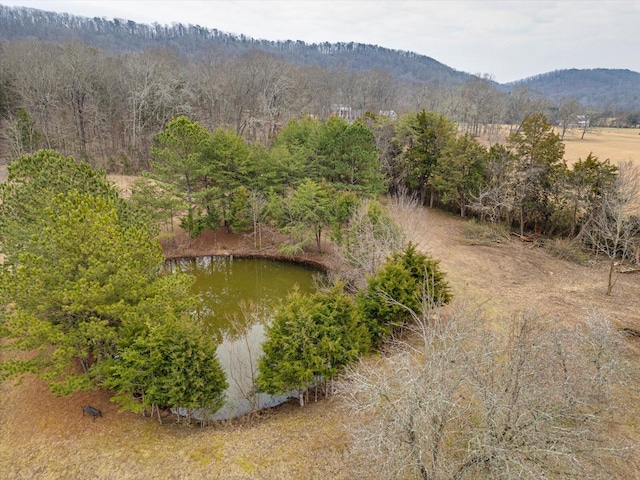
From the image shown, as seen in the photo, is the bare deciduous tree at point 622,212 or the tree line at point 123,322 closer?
the tree line at point 123,322

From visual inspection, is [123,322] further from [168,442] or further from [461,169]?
[461,169]

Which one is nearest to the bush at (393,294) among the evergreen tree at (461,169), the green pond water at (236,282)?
the green pond water at (236,282)

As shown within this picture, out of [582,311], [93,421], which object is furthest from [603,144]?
[93,421]

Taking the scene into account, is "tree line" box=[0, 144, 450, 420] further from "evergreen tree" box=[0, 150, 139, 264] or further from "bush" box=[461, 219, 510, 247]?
"bush" box=[461, 219, 510, 247]

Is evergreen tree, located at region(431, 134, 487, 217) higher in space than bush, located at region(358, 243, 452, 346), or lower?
higher

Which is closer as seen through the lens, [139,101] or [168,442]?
[168,442]

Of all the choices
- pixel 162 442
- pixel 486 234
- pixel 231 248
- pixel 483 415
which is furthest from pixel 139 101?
pixel 483 415

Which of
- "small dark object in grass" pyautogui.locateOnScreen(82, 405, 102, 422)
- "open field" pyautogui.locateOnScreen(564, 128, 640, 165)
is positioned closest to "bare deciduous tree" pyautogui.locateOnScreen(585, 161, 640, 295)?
"small dark object in grass" pyautogui.locateOnScreen(82, 405, 102, 422)

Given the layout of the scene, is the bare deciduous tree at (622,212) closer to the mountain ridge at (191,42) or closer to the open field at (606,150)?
the open field at (606,150)

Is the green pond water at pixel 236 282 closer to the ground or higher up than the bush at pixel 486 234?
closer to the ground
